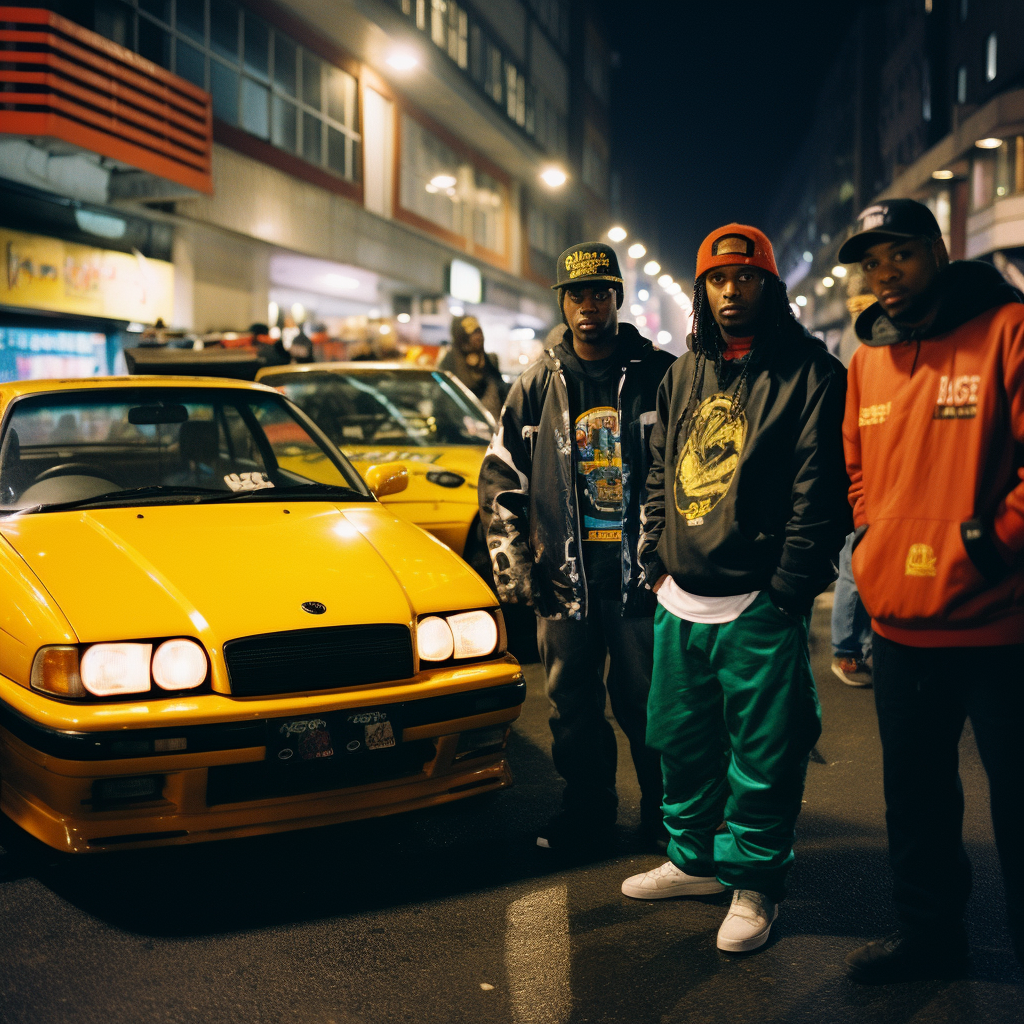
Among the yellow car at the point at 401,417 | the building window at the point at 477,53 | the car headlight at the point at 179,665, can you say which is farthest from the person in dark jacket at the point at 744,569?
the building window at the point at 477,53

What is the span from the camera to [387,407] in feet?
22.2

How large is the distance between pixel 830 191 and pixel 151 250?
72375 mm

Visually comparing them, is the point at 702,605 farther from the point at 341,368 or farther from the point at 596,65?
the point at 596,65

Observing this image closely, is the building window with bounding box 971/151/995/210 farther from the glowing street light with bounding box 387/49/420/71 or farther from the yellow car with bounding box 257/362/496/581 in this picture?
the yellow car with bounding box 257/362/496/581

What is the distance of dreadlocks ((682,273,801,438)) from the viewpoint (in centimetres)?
291

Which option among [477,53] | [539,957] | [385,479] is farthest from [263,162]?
[539,957]

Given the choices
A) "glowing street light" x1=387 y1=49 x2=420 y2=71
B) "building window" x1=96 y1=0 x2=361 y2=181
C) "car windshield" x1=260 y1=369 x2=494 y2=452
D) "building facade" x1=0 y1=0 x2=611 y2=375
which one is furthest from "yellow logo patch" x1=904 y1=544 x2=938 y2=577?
"glowing street light" x1=387 y1=49 x2=420 y2=71

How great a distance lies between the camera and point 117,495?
13.0 ft

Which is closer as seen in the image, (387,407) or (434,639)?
(434,639)

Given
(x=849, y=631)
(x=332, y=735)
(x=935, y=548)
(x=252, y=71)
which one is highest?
(x=252, y=71)

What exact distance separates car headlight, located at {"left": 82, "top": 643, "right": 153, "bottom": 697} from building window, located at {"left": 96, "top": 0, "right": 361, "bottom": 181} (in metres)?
12.4

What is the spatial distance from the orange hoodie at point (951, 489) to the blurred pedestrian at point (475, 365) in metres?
6.26

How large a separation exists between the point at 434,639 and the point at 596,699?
0.59 meters

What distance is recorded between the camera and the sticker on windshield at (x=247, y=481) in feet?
14.0
